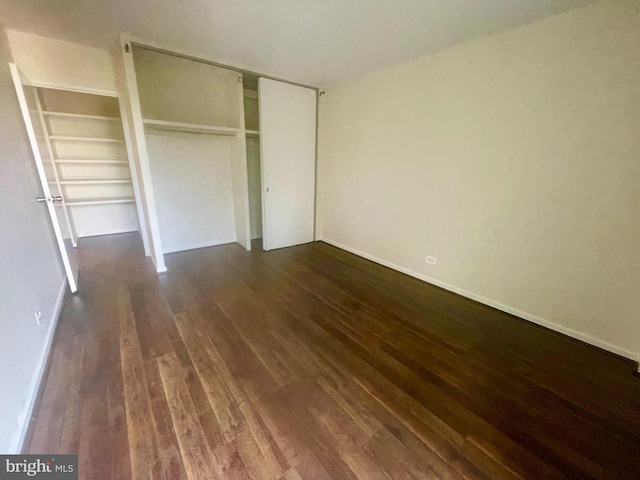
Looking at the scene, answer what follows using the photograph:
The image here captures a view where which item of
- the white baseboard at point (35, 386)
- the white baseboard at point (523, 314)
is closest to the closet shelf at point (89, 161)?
the white baseboard at point (35, 386)

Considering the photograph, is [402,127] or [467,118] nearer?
[467,118]

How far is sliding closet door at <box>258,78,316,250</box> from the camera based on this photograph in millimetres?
3805

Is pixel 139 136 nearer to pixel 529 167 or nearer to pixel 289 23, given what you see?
pixel 289 23

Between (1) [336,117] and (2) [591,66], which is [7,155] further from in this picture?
(2) [591,66]

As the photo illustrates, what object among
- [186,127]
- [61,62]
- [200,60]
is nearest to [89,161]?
[61,62]

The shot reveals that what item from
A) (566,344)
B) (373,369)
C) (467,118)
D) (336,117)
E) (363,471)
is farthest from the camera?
(336,117)

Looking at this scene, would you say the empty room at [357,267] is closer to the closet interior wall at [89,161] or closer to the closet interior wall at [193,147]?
the closet interior wall at [193,147]

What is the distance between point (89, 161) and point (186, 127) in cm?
222

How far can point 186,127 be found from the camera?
3.45m

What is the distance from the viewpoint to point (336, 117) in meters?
4.08

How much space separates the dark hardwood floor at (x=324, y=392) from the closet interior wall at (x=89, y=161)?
2.53 metres

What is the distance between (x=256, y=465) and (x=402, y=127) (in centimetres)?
346

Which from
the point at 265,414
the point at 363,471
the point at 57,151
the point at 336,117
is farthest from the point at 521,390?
the point at 57,151

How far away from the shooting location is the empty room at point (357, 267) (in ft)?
4.56
